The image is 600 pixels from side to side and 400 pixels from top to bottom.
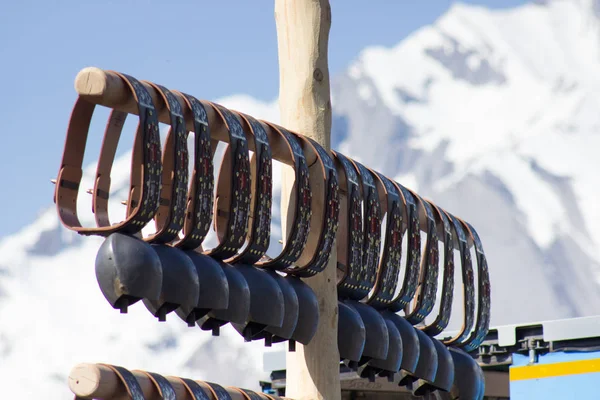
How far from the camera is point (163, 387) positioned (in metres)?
5.15

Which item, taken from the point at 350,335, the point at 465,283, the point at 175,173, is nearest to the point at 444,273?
the point at 465,283

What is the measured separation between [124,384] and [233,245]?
0.95 m

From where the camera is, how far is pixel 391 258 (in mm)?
6797

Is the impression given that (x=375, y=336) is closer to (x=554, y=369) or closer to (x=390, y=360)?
Answer: (x=390, y=360)

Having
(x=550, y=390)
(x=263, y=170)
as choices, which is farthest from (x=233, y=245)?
(x=550, y=390)

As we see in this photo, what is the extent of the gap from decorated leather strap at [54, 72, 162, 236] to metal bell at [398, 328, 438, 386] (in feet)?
7.76

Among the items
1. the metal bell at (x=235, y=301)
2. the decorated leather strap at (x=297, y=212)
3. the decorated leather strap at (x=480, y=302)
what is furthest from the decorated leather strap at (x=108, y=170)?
the decorated leather strap at (x=480, y=302)

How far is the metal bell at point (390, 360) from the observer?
6641 mm

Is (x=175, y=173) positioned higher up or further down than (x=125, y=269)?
higher up

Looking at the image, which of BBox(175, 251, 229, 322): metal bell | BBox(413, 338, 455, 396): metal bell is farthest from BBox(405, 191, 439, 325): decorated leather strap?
BBox(175, 251, 229, 322): metal bell

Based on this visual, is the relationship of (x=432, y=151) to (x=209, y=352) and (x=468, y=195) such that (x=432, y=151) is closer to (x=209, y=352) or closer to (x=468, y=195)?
(x=468, y=195)

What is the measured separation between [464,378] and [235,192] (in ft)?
8.52

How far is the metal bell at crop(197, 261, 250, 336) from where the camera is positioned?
5.47 metres

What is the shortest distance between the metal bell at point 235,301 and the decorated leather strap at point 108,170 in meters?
0.56
